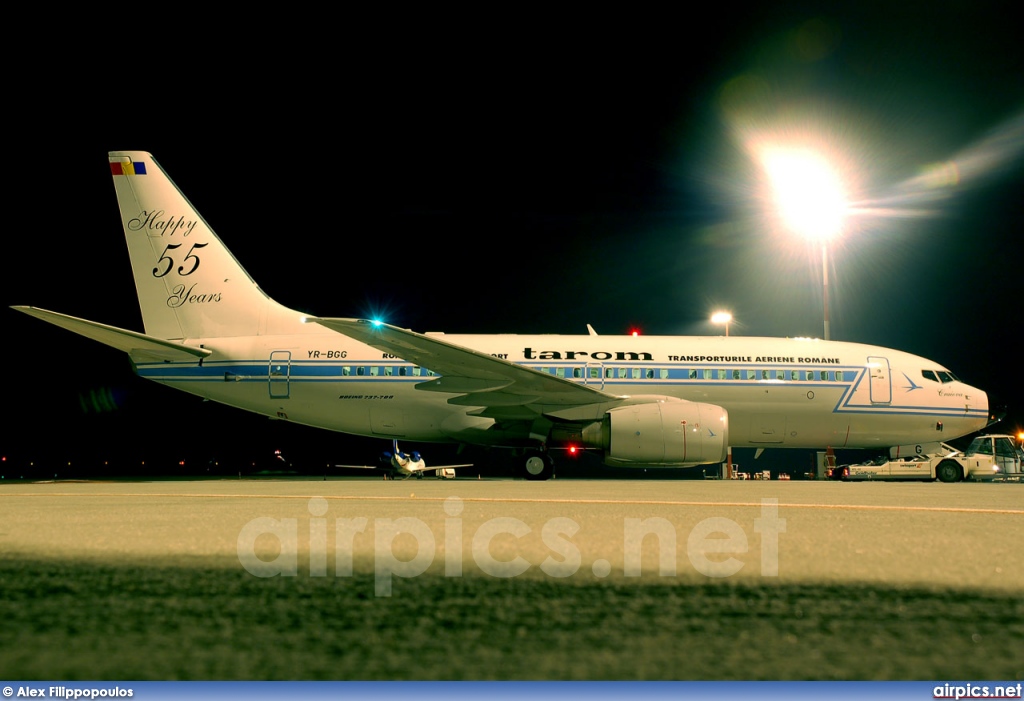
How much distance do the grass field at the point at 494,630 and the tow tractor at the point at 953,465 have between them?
17.9 meters

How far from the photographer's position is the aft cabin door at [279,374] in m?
15.8

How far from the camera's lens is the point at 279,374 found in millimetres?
15852

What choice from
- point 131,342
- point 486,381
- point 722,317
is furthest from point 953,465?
point 131,342

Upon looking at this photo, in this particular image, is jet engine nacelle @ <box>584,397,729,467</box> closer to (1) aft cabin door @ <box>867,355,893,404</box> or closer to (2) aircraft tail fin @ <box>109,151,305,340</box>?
(1) aft cabin door @ <box>867,355,893,404</box>

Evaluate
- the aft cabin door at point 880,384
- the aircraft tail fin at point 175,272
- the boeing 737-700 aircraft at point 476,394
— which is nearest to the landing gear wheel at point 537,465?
the boeing 737-700 aircraft at point 476,394

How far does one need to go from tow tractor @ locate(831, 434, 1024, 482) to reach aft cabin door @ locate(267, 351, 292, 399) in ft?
48.2

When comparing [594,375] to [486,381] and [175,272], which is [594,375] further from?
[175,272]

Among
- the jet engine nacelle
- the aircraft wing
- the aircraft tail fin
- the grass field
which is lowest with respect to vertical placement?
the grass field

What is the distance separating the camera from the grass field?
5.23 feet

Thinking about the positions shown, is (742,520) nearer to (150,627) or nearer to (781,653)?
(781,653)

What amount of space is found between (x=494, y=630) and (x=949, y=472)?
1914cm

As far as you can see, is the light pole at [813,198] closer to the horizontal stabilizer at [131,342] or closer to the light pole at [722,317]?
the light pole at [722,317]

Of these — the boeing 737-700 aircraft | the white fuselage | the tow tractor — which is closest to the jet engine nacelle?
the boeing 737-700 aircraft

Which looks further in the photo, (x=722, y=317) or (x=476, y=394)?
(x=722, y=317)
